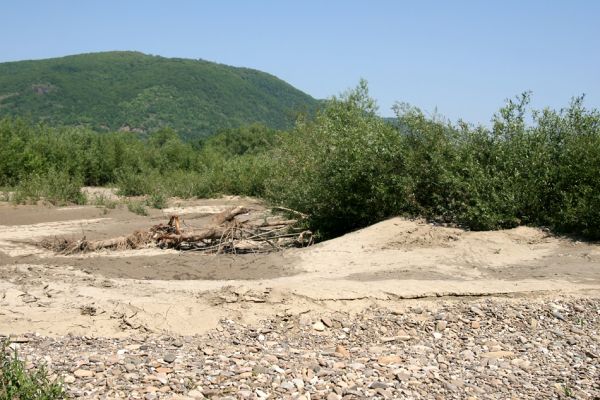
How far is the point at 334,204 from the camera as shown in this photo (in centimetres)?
1288

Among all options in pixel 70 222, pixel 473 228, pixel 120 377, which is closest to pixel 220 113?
pixel 70 222

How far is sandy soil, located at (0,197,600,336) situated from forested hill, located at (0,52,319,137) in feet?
162

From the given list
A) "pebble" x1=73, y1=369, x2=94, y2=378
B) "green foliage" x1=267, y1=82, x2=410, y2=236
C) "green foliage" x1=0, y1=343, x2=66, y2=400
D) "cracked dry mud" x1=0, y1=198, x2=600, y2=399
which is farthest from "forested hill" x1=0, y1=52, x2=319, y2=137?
"green foliage" x1=0, y1=343, x2=66, y2=400

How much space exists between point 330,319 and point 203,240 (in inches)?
220

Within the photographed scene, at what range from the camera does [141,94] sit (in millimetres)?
75750

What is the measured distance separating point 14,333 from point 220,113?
70.5 m

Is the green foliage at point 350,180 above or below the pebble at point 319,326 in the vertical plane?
above

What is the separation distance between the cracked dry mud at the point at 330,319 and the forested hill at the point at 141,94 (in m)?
Result: 50.0

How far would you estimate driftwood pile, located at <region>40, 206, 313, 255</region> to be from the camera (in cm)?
1198

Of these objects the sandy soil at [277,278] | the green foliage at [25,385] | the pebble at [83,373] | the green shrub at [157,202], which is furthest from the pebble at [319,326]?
the green shrub at [157,202]

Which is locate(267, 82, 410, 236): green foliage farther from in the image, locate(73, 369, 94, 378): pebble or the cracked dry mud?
locate(73, 369, 94, 378): pebble

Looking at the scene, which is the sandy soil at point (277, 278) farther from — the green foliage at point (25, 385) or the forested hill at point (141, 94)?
the forested hill at point (141, 94)

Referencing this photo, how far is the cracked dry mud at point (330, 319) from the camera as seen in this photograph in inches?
238

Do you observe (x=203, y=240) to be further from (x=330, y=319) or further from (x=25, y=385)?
(x=25, y=385)
